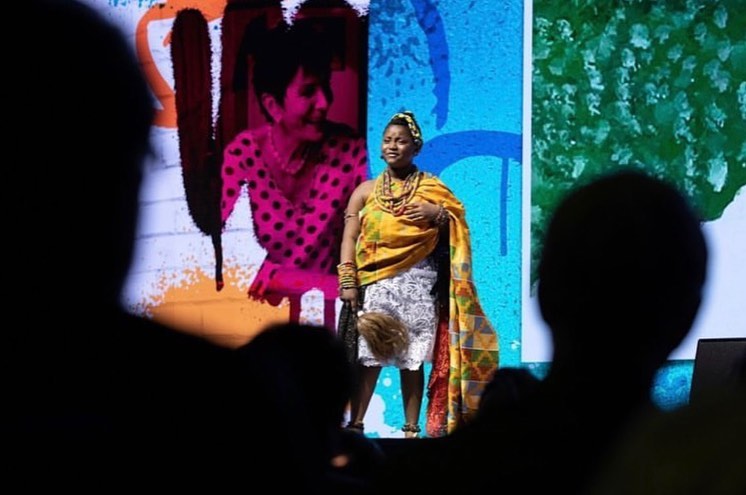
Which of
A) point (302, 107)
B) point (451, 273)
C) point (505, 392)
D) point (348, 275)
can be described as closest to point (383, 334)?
point (348, 275)

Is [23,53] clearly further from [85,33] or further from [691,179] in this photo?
[691,179]

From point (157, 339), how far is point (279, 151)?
6.70 meters

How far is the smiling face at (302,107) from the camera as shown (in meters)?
7.27

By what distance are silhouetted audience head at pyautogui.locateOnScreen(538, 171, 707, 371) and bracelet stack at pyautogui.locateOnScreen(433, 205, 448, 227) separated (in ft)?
15.7

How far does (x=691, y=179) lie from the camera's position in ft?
22.6

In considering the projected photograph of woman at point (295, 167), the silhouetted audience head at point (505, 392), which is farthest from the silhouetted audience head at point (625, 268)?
the projected photograph of woman at point (295, 167)

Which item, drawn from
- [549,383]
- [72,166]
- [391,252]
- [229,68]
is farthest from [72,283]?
[229,68]

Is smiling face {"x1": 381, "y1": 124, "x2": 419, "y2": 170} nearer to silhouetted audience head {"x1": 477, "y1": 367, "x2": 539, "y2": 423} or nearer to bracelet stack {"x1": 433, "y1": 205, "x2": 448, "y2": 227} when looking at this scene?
bracelet stack {"x1": 433, "y1": 205, "x2": 448, "y2": 227}

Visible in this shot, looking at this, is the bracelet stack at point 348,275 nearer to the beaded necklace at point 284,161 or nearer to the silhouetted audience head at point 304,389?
the beaded necklace at point 284,161

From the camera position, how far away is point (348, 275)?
610 cm

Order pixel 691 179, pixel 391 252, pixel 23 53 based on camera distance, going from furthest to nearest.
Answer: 1. pixel 691 179
2. pixel 391 252
3. pixel 23 53

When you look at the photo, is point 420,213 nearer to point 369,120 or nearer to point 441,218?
point 441,218

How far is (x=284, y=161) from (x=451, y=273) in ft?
5.24

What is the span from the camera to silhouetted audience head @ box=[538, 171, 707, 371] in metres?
1.26
